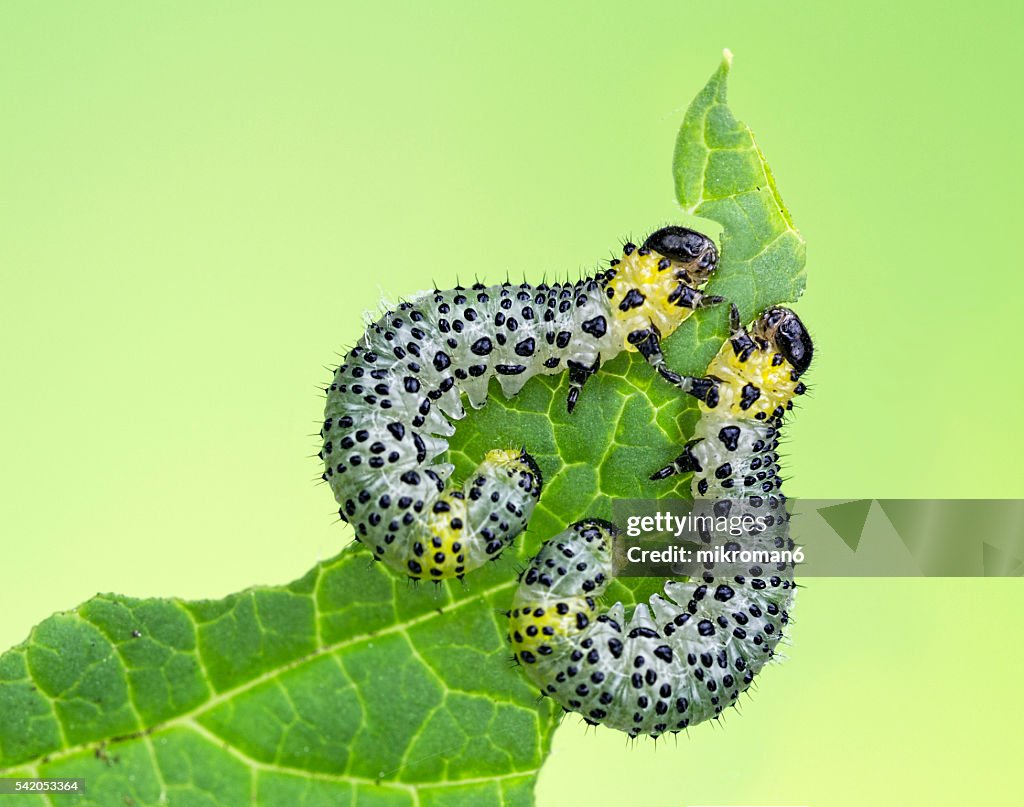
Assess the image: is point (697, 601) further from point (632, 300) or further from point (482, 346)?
point (482, 346)

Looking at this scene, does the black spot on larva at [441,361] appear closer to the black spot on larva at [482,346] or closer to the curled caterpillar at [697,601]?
the black spot on larva at [482,346]

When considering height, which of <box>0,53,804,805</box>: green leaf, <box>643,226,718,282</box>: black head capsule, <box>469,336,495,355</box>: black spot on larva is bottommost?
<box>0,53,804,805</box>: green leaf

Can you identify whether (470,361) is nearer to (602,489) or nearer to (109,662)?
(602,489)

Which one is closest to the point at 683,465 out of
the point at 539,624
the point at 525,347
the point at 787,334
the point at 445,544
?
the point at 787,334

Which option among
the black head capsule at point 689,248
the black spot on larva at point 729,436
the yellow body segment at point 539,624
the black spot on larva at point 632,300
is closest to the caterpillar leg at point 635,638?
the yellow body segment at point 539,624

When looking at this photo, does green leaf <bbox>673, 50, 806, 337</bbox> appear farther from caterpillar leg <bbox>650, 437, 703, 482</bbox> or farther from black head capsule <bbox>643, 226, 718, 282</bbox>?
caterpillar leg <bbox>650, 437, 703, 482</bbox>

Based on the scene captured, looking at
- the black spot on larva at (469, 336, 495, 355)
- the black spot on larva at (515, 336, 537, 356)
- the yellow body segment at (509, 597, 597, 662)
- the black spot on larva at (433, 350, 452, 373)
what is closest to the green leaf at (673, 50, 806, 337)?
the black spot on larva at (515, 336, 537, 356)
